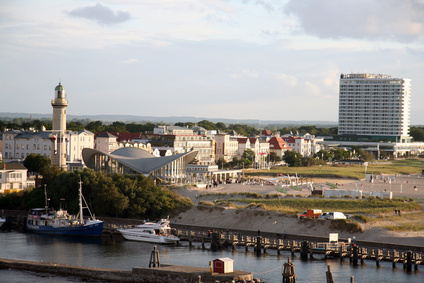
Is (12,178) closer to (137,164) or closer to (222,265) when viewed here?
(137,164)

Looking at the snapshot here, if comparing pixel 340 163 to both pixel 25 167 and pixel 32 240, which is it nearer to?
pixel 25 167

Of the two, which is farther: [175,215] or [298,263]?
[175,215]

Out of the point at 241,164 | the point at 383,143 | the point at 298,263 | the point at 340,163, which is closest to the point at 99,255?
the point at 298,263

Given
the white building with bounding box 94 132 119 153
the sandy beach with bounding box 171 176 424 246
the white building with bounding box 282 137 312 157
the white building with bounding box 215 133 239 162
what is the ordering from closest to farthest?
the sandy beach with bounding box 171 176 424 246, the white building with bounding box 94 132 119 153, the white building with bounding box 215 133 239 162, the white building with bounding box 282 137 312 157

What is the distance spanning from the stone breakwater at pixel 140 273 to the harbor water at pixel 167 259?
0.68 m

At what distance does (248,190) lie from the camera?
274 ft

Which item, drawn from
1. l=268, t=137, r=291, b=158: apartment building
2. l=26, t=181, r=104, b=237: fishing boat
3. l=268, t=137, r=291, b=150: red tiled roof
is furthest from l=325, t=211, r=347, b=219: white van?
l=268, t=137, r=291, b=150: red tiled roof

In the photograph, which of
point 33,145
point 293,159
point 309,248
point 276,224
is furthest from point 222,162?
point 309,248

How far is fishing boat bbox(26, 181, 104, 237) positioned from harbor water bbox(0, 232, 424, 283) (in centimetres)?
127

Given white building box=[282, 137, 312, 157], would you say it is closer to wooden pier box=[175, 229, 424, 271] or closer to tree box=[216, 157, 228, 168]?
tree box=[216, 157, 228, 168]

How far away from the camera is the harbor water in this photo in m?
39.4

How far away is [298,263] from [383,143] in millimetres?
158675

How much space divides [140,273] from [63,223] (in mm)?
21518

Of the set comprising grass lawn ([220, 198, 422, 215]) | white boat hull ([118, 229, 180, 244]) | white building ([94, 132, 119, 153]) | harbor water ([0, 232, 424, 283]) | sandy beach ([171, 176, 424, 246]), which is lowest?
harbor water ([0, 232, 424, 283])
